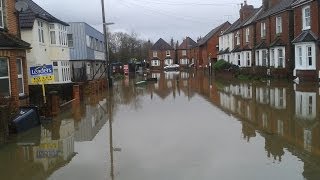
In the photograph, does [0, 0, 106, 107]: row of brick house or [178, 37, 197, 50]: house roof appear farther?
[178, 37, 197, 50]: house roof

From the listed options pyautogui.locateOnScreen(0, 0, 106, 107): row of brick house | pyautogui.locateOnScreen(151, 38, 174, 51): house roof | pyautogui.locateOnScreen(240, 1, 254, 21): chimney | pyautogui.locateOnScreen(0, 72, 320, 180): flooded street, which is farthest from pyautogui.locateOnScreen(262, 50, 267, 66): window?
pyautogui.locateOnScreen(151, 38, 174, 51): house roof

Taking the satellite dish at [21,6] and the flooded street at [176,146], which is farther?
the satellite dish at [21,6]

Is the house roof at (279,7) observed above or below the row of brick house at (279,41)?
above

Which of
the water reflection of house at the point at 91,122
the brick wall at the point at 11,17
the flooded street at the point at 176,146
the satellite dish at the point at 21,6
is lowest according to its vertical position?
the water reflection of house at the point at 91,122

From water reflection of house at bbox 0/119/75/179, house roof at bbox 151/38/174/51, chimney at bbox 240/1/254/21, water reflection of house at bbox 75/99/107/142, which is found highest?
chimney at bbox 240/1/254/21

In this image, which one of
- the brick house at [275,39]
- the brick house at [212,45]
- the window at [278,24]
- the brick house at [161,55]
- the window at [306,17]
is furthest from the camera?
the brick house at [161,55]

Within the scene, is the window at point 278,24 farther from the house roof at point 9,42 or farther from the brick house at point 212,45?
the brick house at point 212,45

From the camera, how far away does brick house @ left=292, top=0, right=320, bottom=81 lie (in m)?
33.9

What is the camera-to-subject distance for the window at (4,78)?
1794 cm

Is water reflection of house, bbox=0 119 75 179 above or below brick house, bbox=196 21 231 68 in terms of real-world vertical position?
below

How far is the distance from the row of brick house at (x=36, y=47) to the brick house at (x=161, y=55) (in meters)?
65.8

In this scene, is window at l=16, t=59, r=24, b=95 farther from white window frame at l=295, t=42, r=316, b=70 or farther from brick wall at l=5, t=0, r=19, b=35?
white window frame at l=295, t=42, r=316, b=70

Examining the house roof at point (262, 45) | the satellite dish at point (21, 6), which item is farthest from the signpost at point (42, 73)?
the house roof at point (262, 45)

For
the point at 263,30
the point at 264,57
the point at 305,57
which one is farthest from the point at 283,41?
the point at 305,57
